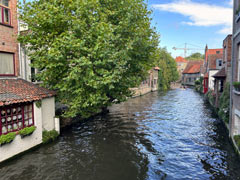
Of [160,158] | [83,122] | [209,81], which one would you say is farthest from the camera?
[209,81]

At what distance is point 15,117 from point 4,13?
22.0 ft

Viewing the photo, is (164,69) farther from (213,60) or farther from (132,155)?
(132,155)

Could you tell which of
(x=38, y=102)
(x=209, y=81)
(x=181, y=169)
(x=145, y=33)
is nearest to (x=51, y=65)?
(x=38, y=102)

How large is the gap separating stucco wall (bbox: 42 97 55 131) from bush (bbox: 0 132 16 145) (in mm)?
2615

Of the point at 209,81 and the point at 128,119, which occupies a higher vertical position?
the point at 209,81

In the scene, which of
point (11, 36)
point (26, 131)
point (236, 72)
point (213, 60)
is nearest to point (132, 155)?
point (26, 131)

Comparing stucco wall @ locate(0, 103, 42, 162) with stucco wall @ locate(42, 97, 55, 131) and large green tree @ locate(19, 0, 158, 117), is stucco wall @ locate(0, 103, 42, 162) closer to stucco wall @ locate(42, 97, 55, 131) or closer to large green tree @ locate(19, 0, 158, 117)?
stucco wall @ locate(42, 97, 55, 131)

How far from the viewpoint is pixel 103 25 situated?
36.0 ft

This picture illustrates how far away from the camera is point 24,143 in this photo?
406 inches

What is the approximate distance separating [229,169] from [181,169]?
2174 mm

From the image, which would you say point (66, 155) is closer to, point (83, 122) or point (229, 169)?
point (83, 122)

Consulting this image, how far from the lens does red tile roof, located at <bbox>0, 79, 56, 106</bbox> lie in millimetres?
9391

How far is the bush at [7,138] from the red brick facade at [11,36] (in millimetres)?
4829

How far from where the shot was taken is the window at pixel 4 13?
11609 millimetres
